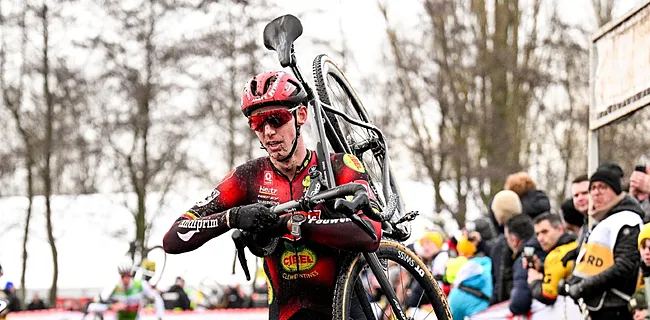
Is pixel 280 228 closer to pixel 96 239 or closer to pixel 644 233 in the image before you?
pixel 644 233

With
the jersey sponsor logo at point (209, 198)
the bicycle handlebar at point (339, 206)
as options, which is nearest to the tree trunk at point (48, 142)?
the jersey sponsor logo at point (209, 198)

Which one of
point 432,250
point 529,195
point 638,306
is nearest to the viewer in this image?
point 638,306

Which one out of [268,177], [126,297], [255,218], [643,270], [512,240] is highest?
[268,177]

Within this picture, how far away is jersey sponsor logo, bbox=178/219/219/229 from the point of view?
5.48m

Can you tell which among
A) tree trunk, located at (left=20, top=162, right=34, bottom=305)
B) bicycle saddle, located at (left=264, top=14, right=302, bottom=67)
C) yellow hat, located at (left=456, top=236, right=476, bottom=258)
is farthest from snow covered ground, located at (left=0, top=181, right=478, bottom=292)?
bicycle saddle, located at (left=264, top=14, right=302, bottom=67)

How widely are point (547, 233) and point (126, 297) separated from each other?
34.0ft

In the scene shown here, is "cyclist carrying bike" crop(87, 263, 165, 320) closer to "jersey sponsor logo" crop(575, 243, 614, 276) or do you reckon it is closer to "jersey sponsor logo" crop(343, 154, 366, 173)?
"jersey sponsor logo" crop(575, 243, 614, 276)

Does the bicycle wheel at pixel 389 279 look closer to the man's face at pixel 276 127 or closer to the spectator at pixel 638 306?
the man's face at pixel 276 127

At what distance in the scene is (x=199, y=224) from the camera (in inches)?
219

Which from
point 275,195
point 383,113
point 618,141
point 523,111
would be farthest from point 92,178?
point 275,195

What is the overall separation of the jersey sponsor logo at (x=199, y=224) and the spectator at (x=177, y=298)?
2178cm

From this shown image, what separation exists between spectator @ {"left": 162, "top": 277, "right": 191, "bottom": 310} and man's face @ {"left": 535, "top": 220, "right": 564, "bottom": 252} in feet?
59.9

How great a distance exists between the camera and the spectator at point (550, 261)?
951cm

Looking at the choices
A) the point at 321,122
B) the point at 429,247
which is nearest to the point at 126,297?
the point at 429,247
